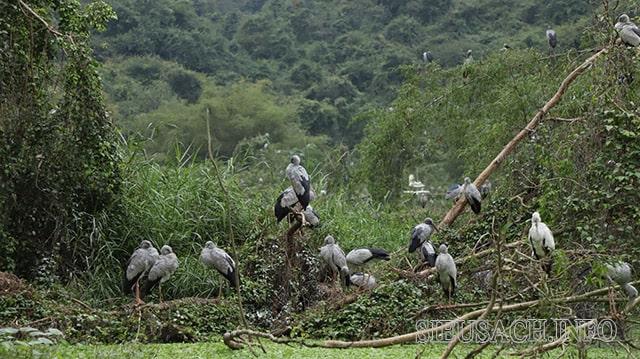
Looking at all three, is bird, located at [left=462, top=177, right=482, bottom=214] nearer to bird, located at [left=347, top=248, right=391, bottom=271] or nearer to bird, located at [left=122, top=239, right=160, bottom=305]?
bird, located at [left=347, top=248, right=391, bottom=271]

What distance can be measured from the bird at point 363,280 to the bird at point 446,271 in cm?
75

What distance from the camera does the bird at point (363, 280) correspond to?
23.1 ft

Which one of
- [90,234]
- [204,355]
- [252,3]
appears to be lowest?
[252,3]

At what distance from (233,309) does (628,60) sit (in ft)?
12.3

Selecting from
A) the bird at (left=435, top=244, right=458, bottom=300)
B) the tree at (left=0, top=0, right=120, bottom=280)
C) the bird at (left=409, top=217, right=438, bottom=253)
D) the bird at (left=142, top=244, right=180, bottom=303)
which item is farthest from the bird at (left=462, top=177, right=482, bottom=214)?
the tree at (left=0, top=0, right=120, bottom=280)

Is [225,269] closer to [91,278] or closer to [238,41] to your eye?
[91,278]

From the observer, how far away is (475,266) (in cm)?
705

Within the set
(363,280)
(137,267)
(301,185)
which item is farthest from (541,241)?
(137,267)

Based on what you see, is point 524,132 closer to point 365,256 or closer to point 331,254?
point 365,256

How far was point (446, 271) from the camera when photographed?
6289 millimetres

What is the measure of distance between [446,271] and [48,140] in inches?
145

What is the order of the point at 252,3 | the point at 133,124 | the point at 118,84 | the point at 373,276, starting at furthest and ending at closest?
the point at 252,3 < the point at 118,84 < the point at 133,124 < the point at 373,276

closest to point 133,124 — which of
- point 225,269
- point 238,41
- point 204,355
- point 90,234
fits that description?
point 238,41

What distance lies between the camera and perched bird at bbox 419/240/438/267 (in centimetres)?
697
